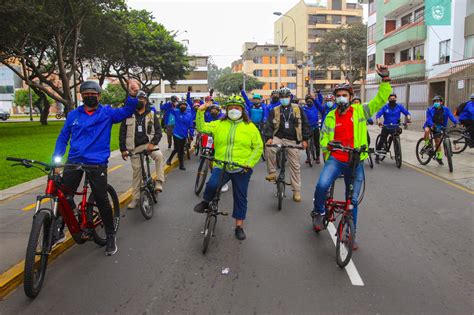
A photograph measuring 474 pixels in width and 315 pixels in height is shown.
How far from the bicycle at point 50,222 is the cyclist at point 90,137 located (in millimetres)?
122

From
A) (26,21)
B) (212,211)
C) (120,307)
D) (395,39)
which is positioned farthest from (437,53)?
(120,307)

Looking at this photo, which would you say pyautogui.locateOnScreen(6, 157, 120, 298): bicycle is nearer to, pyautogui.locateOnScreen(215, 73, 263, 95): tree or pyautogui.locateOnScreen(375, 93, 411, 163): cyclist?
pyautogui.locateOnScreen(375, 93, 411, 163): cyclist

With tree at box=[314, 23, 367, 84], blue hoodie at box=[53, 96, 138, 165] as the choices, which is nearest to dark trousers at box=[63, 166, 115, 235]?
blue hoodie at box=[53, 96, 138, 165]

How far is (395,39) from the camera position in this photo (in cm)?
3177

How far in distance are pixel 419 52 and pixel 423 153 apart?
22.6 metres

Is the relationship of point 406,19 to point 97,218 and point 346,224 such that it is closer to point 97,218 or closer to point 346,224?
point 346,224

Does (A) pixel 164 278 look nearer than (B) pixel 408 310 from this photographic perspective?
No

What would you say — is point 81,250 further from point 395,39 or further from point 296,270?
point 395,39

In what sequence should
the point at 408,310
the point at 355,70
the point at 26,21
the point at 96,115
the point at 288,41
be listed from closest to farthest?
the point at 408,310 < the point at 96,115 < the point at 26,21 < the point at 355,70 < the point at 288,41

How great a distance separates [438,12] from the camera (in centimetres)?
2258

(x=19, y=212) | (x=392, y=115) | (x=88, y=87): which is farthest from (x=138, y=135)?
(x=392, y=115)

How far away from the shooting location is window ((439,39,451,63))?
25.6 metres

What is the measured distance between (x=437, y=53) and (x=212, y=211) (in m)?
27.3

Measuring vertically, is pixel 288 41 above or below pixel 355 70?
above
